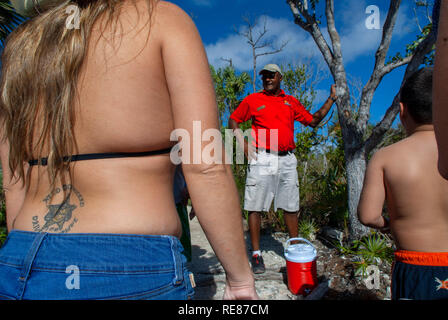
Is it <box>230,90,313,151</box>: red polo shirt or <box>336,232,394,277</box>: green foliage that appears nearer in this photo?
<box>336,232,394,277</box>: green foliage

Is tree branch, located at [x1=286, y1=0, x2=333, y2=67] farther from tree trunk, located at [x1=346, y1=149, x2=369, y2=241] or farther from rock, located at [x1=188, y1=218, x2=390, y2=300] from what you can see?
rock, located at [x1=188, y1=218, x2=390, y2=300]

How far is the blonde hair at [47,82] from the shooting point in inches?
31.4

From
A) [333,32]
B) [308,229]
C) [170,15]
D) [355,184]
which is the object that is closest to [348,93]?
[333,32]

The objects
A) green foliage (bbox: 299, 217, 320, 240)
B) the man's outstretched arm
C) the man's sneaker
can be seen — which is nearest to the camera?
the man's sneaker

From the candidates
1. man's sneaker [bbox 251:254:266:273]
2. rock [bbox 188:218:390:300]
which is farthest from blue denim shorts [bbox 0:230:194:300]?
man's sneaker [bbox 251:254:266:273]

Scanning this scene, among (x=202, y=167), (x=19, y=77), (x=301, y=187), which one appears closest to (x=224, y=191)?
(x=202, y=167)

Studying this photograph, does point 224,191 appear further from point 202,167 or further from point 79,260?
point 79,260

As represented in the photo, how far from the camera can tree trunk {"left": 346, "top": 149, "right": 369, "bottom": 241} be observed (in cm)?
351

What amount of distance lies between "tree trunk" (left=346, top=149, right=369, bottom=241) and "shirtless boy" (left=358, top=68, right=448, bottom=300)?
6.47ft

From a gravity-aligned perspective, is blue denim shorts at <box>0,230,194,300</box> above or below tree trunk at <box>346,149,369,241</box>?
above

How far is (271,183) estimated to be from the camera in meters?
3.85

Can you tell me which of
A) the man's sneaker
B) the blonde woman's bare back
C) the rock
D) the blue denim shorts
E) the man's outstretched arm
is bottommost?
the rock

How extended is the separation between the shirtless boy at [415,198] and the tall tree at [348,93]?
1802 mm

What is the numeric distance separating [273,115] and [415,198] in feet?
8.25
